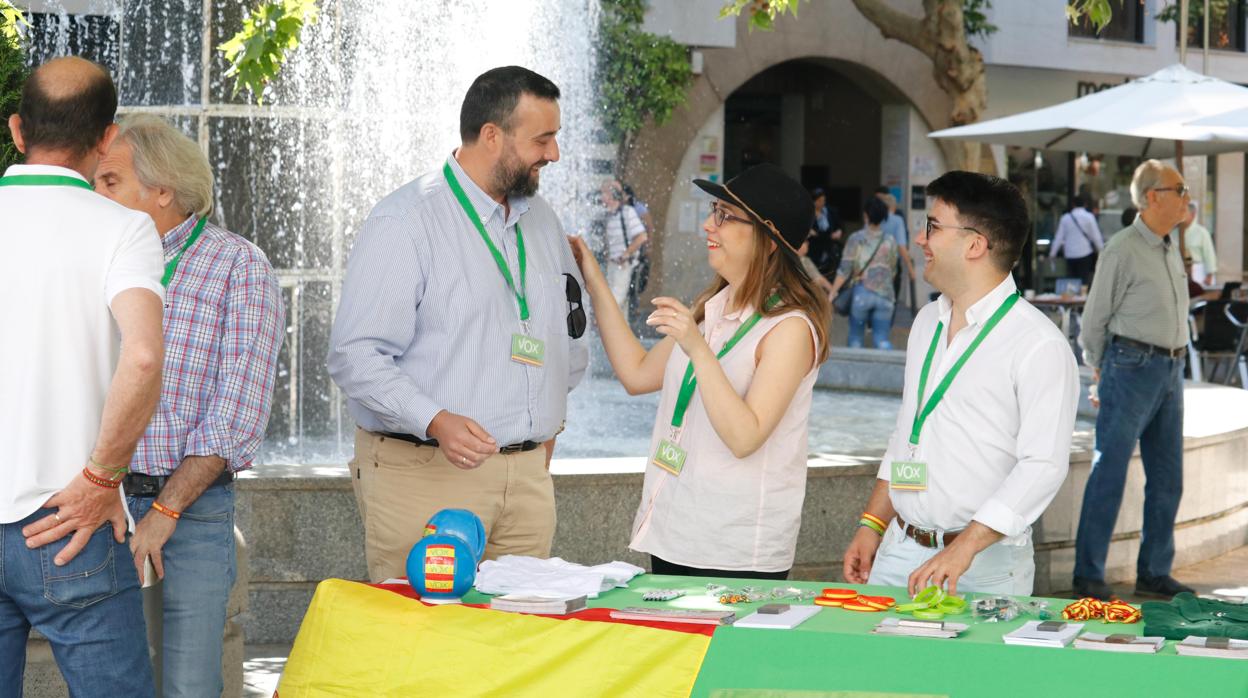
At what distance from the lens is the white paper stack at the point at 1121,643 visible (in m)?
2.88

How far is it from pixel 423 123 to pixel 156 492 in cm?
691

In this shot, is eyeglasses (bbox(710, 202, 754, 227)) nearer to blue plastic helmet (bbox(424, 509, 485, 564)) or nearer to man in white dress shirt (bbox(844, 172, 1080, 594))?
man in white dress shirt (bbox(844, 172, 1080, 594))

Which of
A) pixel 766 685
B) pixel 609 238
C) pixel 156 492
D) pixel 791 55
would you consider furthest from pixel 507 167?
pixel 791 55

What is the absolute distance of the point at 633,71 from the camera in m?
Result: 21.0

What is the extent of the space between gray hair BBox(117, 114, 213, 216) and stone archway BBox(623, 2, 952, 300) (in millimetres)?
→ 17860

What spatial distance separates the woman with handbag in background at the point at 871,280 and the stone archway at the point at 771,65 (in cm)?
616

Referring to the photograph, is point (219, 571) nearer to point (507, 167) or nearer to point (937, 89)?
point (507, 167)

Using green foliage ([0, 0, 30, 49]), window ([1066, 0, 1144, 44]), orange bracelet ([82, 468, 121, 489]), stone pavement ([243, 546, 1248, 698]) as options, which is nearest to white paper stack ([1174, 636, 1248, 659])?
orange bracelet ([82, 468, 121, 489])

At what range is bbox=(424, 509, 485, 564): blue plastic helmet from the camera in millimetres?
3410

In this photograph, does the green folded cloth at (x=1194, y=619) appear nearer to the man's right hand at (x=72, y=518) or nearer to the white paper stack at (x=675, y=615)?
the white paper stack at (x=675, y=615)

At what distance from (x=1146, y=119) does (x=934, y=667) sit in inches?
291

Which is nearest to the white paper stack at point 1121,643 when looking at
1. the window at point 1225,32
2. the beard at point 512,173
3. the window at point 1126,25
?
the beard at point 512,173

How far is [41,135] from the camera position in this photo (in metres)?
3.18

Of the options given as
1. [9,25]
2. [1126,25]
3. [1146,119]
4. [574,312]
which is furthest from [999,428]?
[1126,25]
